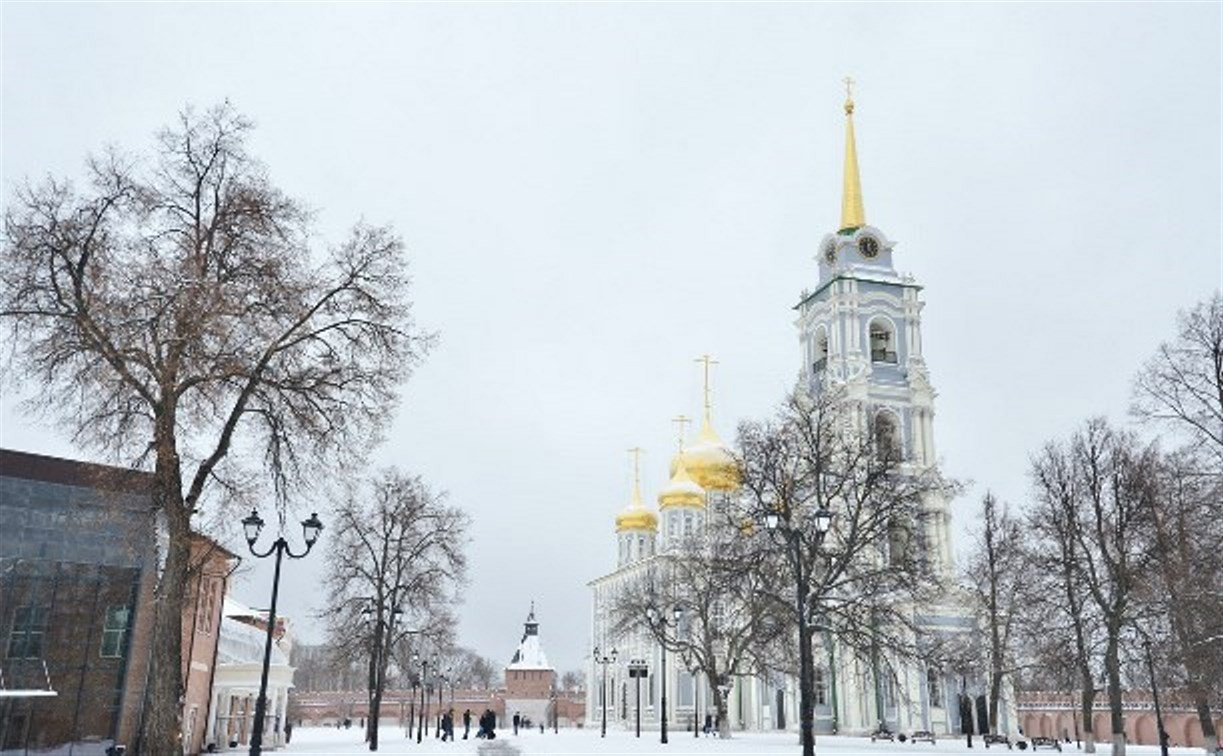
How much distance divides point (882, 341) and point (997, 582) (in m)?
23.1

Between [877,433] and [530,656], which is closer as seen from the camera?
[877,433]

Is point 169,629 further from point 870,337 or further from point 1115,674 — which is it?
point 870,337

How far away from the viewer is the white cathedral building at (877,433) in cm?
5584

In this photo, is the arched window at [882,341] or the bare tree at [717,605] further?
the arched window at [882,341]

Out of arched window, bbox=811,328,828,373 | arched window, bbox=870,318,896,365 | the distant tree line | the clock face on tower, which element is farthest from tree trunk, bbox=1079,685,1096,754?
the clock face on tower

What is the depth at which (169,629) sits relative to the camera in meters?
18.4

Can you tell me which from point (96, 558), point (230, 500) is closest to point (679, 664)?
point (96, 558)

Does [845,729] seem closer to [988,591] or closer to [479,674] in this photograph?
[988,591]

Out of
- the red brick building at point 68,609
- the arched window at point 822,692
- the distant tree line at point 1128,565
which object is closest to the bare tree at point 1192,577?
the distant tree line at point 1128,565

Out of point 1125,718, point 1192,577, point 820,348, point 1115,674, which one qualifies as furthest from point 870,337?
point 1192,577

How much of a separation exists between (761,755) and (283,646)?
33.7 meters

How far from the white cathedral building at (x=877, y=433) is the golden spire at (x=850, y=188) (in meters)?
0.07

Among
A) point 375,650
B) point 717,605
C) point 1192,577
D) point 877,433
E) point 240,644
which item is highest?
point 877,433

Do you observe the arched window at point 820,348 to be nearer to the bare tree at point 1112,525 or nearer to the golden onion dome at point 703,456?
the golden onion dome at point 703,456
